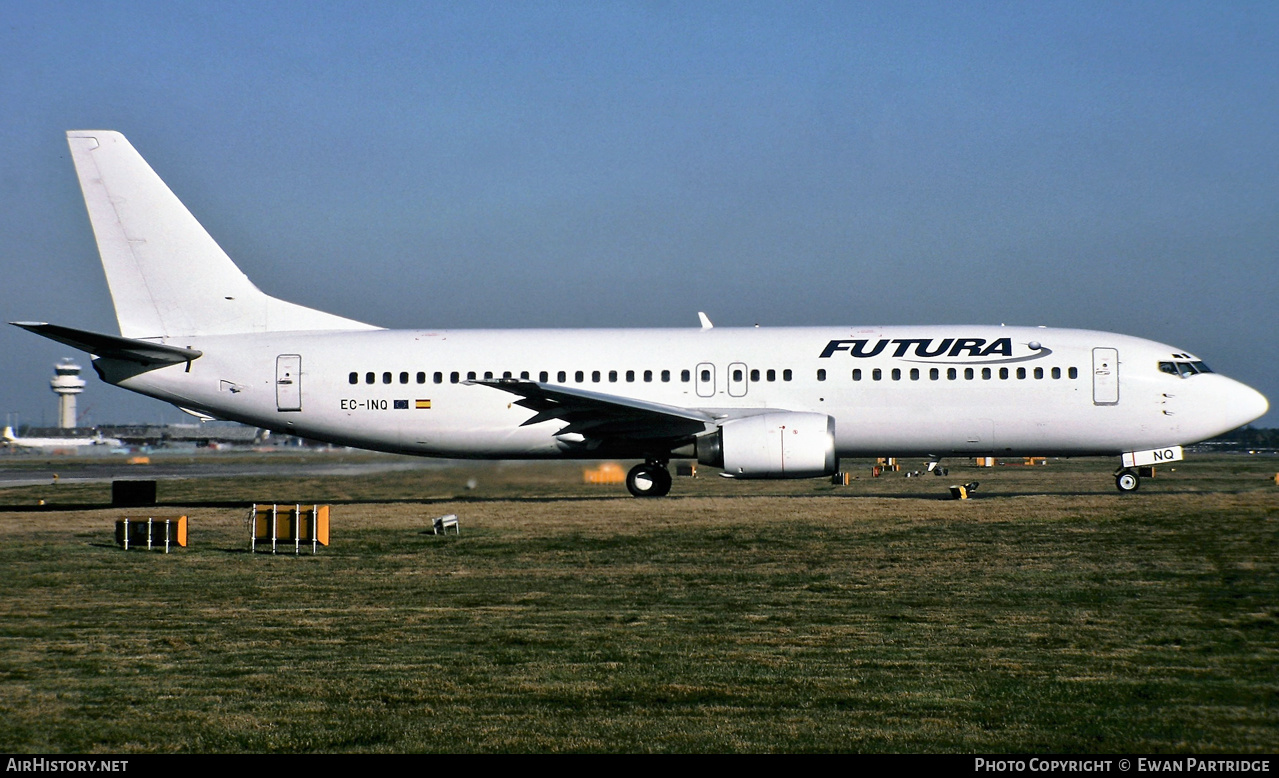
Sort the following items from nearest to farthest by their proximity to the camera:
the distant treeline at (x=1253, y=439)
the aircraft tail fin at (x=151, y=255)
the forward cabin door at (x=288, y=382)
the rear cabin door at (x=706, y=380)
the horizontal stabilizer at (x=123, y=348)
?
the horizontal stabilizer at (x=123, y=348)
the aircraft tail fin at (x=151, y=255)
the rear cabin door at (x=706, y=380)
the forward cabin door at (x=288, y=382)
the distant treeline at (x=1253, y=439)

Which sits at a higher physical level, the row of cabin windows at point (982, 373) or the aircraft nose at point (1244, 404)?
the row of cabin windows at point (982, 373)

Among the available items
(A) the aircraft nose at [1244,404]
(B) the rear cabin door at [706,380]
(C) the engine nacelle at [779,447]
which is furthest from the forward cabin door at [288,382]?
(A) the aircraft nose at [1244,404]

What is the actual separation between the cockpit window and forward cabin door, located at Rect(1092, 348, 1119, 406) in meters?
1.20

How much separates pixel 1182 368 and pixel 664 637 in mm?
21215

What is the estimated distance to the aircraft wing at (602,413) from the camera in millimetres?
25516

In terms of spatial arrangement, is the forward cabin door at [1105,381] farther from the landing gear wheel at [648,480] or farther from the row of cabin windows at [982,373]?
the landing gear wheel at [648,480]

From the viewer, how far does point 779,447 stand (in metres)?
25.4

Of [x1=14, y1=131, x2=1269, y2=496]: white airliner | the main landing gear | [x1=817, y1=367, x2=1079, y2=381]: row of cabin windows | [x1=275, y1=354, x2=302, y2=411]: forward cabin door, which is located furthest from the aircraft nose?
[x1=275, y1=354, x2=302, y2=411]: forward cabin door

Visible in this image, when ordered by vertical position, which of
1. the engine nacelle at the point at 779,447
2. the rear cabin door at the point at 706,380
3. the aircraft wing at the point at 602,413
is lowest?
the engine nacelle at the point at 779,447

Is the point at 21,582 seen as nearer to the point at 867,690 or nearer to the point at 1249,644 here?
the point at 867,690

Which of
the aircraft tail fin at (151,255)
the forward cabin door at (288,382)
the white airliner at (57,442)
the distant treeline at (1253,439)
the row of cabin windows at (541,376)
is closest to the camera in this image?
the aircraft tail fin at (151,255)

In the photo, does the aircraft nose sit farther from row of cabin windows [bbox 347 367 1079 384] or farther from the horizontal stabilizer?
the horizontal stabilizer

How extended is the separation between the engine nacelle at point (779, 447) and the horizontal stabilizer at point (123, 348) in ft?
42.2

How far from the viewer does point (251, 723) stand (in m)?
7.33
